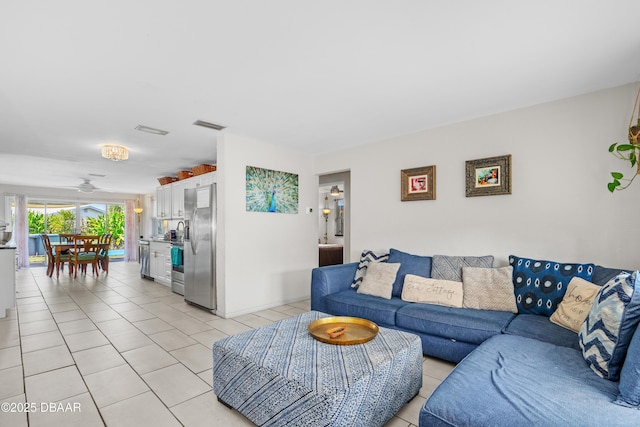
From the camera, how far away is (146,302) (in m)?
4.65

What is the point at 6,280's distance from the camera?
403 cm

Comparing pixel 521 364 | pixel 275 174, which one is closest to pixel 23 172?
pixel 275 174

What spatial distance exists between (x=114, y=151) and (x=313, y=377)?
4.20 meters

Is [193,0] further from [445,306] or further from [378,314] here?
[445,306]

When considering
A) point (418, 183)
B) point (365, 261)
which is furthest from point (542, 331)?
point (418, 183)

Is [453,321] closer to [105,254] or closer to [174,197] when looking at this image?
[174,197]

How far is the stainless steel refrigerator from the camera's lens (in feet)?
13.5

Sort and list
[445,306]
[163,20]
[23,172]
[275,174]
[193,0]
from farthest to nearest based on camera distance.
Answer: [23,172]
[275,174]
[445,306]
[163,20]
[193,0]

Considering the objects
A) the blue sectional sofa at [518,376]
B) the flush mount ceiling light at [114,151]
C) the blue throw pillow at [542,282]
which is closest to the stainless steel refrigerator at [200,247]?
the flush mount ceiling light at [114,151]

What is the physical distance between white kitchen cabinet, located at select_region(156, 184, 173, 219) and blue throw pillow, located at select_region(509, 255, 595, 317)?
5.87m

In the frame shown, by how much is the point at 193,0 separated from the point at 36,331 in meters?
3.77

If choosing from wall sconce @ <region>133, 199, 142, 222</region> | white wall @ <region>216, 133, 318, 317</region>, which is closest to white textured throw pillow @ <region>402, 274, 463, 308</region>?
white wall @ <region>216, 133, 318, 317</region>

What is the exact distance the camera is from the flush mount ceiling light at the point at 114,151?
4.27 meters

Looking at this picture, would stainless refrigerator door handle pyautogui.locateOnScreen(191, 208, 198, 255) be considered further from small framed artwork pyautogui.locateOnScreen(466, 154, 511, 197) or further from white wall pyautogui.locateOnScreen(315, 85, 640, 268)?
small framed artwork pyautogui.locateOnScreen(466, 154, 511, 197)
